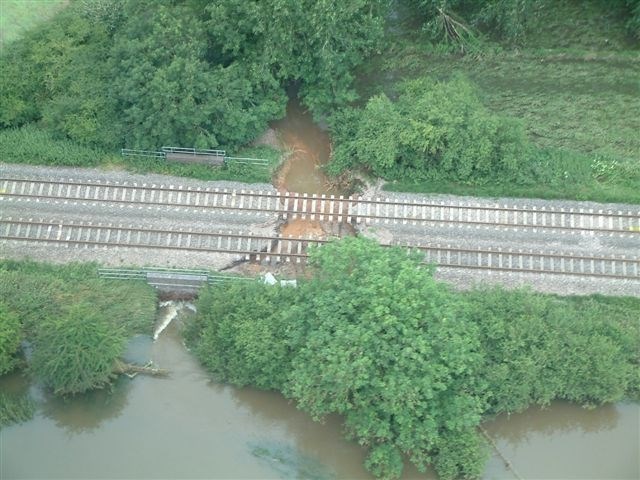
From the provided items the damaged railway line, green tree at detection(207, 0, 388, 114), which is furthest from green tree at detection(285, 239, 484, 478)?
green tree at detection(207, 0, 388, 114)

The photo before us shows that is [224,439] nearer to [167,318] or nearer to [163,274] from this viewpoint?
[167,318]

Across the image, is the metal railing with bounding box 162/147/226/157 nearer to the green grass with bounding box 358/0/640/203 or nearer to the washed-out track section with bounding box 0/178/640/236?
the washed-out track section with bounding box 0/178/640/236

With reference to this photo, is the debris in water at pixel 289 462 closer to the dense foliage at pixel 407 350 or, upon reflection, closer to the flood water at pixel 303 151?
the dense foliage at pixel 407 350

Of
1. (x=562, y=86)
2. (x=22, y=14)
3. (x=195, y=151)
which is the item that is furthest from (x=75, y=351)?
(x=562, y=86)

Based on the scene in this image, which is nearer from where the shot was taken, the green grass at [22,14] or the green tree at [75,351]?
the green tree at [75,351]

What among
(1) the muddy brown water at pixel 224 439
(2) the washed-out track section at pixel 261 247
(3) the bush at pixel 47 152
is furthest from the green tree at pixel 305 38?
(1) the muddy brown water at pixel 224 439
